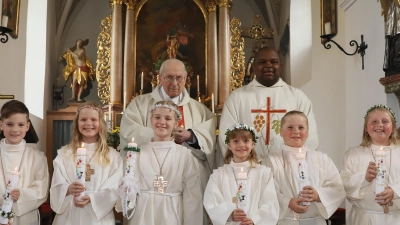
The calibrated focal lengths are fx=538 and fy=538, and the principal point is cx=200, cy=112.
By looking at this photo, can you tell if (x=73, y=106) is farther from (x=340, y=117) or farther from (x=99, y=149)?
(x=99, y=149)

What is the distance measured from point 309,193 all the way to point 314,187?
0.23 m

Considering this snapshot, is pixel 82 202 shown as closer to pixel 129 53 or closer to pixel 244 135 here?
pixel 244 135

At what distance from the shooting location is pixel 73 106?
11.0 m

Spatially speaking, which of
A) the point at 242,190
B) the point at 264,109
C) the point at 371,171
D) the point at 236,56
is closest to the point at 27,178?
the point at 242,190

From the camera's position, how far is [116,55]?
1070 cm

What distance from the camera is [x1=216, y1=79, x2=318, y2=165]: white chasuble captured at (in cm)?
521

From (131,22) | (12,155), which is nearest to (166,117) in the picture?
(12,155)

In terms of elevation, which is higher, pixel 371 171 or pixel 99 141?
pixel 99 141

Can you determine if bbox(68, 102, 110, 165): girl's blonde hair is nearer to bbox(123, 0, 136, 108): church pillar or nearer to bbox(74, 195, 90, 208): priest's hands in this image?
bbox(74, 195, 90, 208): priest's hands

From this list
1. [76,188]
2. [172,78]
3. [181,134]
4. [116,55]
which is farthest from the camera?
[116,55]

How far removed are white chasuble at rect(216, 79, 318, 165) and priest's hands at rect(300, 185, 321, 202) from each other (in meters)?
0.97

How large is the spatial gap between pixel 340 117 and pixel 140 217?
4.19 metres

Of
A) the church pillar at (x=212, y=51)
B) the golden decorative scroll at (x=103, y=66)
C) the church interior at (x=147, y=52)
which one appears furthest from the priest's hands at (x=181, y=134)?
the golden decorative scroll at (x=103, y=66)

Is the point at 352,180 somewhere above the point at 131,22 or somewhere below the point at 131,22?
below
